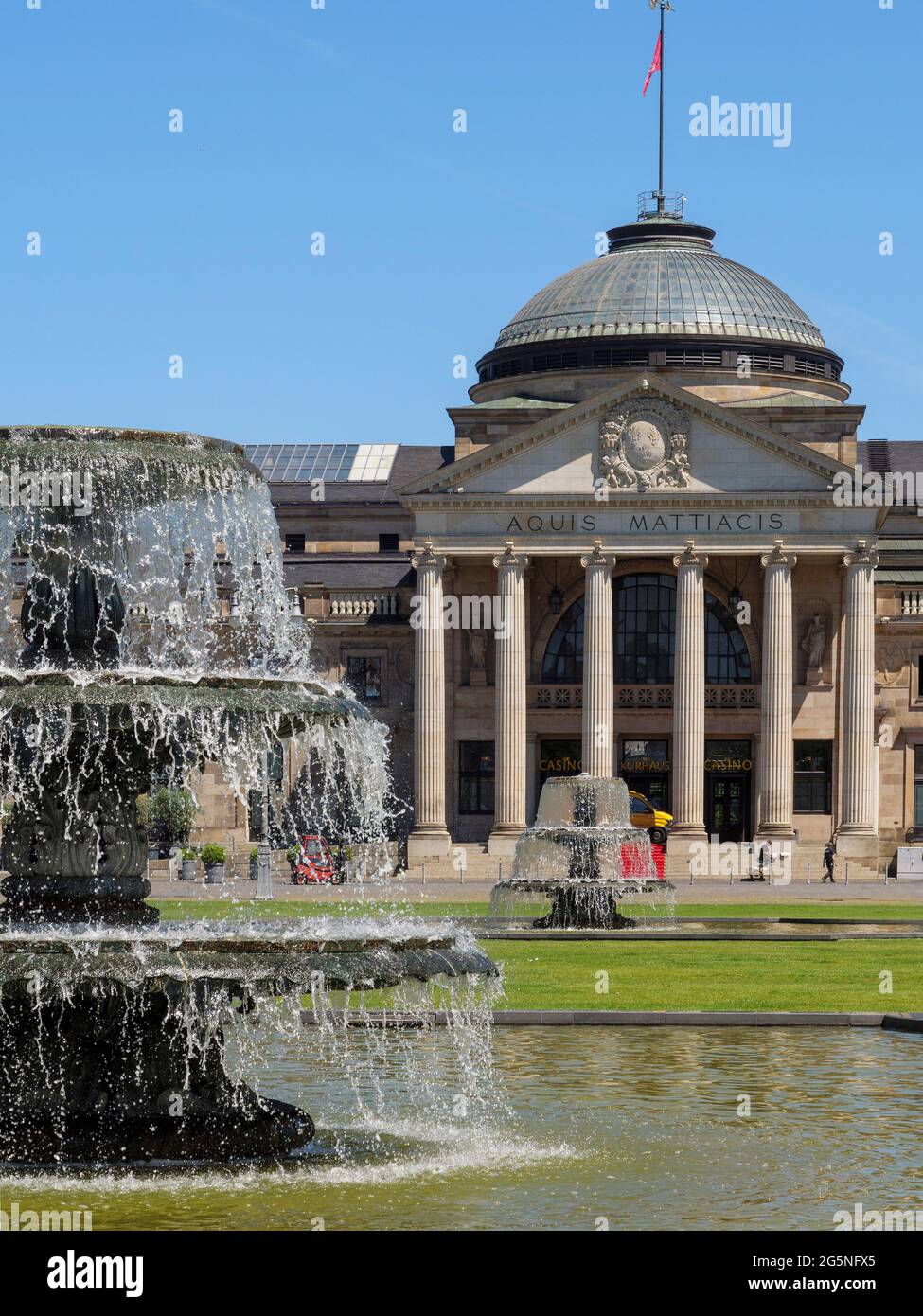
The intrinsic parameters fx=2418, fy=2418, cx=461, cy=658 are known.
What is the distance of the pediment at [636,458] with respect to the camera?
88.3 meters

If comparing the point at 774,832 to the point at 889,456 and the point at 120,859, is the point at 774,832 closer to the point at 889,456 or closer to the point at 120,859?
the point at 889,456

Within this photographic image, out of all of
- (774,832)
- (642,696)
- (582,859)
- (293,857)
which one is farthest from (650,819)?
(582,859)

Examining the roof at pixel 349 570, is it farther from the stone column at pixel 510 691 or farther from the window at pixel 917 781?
the window at pixel 917 781

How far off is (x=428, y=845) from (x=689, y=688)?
11.2 metres

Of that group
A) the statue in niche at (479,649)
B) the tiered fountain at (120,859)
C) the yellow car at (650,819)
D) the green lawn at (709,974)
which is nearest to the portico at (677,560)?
the yellow car at (650,819)

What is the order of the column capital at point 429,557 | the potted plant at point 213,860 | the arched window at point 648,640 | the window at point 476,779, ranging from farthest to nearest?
1. the arched window at point 648,640
2. the window at point 476,779
3. the column capital at point 429,557
4. the potted plant at point 213,860

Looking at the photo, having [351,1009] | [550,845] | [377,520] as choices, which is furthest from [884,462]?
[351,1009]

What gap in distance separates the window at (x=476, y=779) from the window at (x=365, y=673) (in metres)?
5.11

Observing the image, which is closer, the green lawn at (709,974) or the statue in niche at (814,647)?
the green lawn at (709,974)

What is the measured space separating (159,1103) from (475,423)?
79026 mm

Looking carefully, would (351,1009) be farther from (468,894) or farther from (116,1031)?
(468,894)

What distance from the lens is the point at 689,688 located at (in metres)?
88.9

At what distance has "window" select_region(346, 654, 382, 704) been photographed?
9712cm

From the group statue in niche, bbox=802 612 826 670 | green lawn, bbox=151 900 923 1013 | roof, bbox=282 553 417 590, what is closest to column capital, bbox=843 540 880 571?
statue in niche, bbox=802 612 826 670
